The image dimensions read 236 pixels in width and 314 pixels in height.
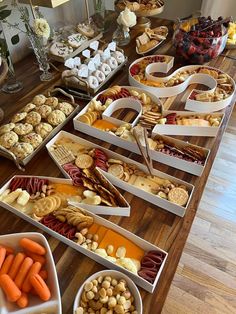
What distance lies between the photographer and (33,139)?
0.86 m

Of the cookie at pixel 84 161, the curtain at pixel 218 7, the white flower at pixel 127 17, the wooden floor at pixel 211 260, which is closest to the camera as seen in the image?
the cookie at pixel 84 161

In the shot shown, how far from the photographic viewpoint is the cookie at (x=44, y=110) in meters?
0.94

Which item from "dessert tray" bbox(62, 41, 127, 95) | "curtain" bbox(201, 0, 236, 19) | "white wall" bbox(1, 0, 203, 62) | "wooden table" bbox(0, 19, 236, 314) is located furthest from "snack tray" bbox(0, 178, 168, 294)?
"curtain" bbox(201, 0, 236, 19)

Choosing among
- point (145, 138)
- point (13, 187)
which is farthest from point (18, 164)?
point (145, 138)

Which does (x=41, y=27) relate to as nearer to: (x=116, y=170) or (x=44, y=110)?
(x=44, y=110)

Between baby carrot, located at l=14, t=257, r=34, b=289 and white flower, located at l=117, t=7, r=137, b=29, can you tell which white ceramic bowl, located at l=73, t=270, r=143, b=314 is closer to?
baby carrot, located at l=14, t=257, r=34, b=289

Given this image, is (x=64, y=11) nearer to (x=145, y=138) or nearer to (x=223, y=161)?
(x=145, y=138)

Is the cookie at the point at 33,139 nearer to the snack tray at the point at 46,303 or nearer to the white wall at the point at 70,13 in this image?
the snack tray at the point at 46,303

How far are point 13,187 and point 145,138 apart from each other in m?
0.41

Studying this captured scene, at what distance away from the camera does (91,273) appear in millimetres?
611

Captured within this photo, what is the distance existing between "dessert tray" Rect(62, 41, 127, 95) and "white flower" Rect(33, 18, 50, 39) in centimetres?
13

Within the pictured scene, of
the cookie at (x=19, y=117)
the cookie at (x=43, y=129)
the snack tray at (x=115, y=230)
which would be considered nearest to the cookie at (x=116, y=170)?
the snack tray at (x=115, y=230)

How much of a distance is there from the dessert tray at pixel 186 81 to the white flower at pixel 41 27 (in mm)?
365

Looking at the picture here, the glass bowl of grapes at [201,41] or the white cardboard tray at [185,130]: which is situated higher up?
the glass bowl of grapes at [201,41]
